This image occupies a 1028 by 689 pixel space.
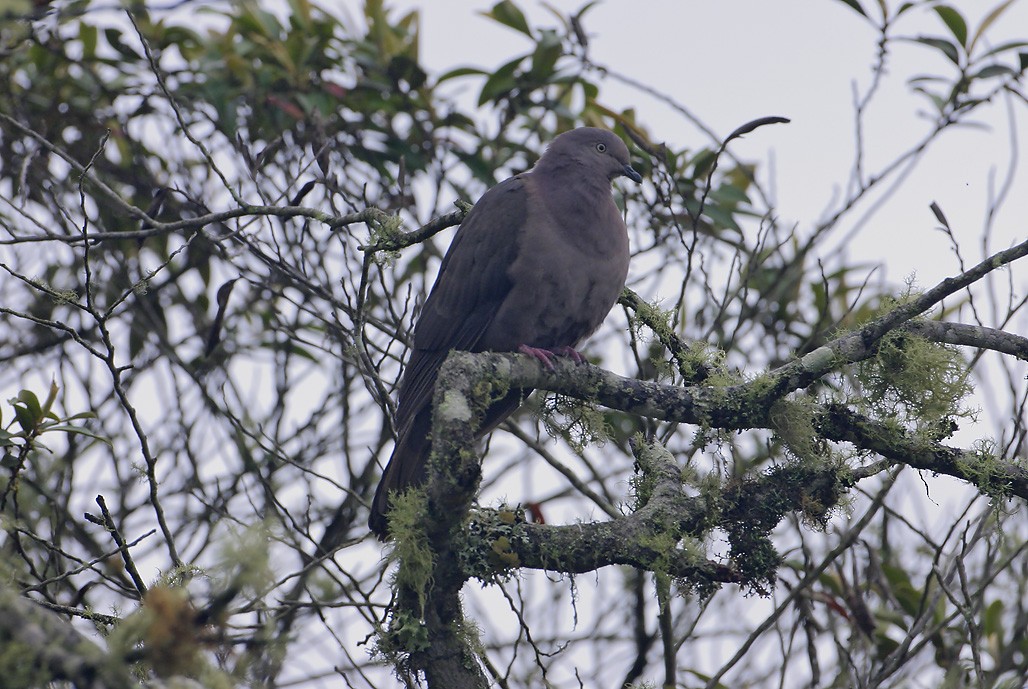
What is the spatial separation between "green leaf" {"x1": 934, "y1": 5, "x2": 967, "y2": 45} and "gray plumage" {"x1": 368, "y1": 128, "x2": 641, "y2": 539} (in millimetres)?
1697

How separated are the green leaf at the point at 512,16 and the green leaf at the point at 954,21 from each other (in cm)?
176

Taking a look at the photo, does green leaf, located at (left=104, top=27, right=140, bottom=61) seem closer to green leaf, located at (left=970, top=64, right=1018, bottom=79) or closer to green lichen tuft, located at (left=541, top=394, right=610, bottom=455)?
green lichen tuft, located at (left=541, top=394, right=610, bottom=455)

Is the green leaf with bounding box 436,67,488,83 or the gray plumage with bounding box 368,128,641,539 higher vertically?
the green leaf with bounding box 436,67,488,83

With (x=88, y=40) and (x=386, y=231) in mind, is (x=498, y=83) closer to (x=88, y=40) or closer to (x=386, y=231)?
(x=386, y=231)

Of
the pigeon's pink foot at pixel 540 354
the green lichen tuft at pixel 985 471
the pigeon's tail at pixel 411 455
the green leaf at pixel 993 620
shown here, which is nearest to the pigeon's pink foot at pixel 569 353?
the pigeon's pink foot at pixel 540 354

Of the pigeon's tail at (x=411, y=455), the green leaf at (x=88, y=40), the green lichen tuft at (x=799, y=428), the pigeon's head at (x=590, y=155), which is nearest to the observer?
the green lichen tuft at (x=799, y=428)

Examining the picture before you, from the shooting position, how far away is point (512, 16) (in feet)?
15.3

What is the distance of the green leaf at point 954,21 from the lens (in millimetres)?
4352

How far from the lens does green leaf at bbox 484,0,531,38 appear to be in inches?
184

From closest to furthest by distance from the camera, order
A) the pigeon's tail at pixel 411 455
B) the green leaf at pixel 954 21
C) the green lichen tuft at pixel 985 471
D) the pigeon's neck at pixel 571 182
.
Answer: the green lichen tuft at pixel 985 471 → the pigeon's tail at pixel 411 455 → the pigeon's neck at pixel 571 182 → the green leaf at pixel 954 21

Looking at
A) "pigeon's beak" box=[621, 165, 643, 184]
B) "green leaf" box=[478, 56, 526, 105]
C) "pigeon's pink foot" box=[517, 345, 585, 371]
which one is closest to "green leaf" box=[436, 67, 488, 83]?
"green leaf" box=[478, 56, 526, 105]

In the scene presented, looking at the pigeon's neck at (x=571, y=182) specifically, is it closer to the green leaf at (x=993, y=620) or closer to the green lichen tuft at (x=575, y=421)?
the green lichen tuft at (x=575, y=421)

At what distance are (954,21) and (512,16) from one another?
1.89 m

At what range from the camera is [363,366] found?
3.78m
